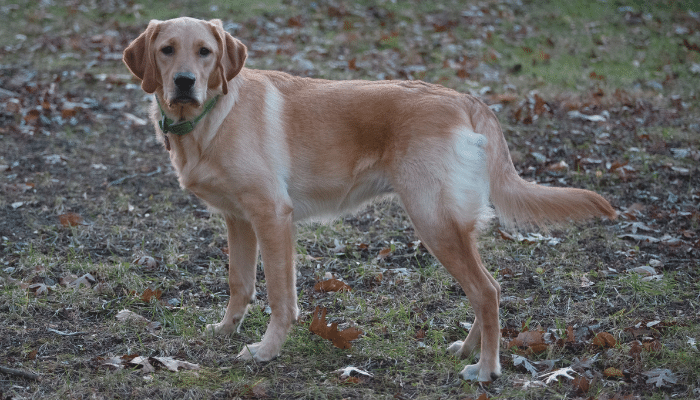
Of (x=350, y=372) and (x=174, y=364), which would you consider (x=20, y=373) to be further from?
(x=350, y=372)

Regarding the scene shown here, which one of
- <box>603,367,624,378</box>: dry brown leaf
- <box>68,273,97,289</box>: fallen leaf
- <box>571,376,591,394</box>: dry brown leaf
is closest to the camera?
<box>571,376,591,394</box>: dry brown leaf

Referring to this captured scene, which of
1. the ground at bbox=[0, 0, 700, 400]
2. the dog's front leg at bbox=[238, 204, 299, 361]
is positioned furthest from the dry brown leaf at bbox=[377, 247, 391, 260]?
the dog's front leg at bbox=[238, 204, 299, 361]

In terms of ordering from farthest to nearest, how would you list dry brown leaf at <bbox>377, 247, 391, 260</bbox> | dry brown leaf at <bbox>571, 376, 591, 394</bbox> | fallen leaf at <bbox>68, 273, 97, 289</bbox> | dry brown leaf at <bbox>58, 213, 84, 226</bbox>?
dry brown leaf at <bbox>58, 213, 84, 226</bbox>, dry brown leaf at <bbox>377, 247, 391, 260</bbox>, fallen leaf at <bbox>68, 273, 97, 289</bbox>, dry brown leaf at <bbox>571, 376, 591, 394</bbox>

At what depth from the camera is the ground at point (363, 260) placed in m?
3.13

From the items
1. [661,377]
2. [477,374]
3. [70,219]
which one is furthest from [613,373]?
[70,219]

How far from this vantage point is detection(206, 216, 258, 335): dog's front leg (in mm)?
3689

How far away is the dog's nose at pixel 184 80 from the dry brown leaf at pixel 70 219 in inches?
84.9

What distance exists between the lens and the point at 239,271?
3748 millimetres

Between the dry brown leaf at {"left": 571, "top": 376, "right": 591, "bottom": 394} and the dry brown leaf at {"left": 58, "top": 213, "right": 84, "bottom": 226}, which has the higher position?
the dry brown leaf at {"left": 571, "top": 376, "right": 591, "bottom": 394}

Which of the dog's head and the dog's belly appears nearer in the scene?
the dog's head

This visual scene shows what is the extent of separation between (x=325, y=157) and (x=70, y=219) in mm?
2445

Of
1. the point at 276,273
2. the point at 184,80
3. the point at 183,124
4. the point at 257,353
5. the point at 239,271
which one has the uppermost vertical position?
the point at 184,80

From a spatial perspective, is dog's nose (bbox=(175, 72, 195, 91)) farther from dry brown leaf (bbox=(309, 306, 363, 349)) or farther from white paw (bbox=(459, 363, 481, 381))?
white paw (bbox=(459, 363, 481, 381))

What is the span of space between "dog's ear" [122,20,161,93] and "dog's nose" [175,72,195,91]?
0.26 meters
